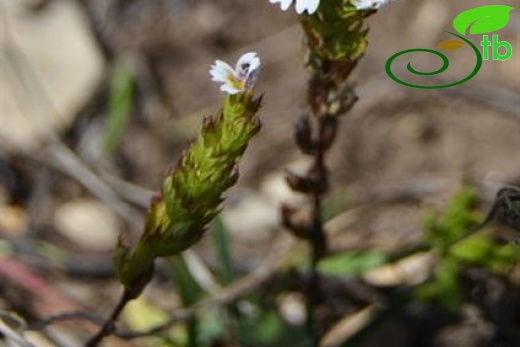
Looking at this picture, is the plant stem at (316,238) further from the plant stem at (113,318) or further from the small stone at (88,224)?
the small stone at (88,224)

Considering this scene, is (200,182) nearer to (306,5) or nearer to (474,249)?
(306,5)

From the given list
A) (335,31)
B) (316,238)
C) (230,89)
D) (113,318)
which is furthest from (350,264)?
(230,89)

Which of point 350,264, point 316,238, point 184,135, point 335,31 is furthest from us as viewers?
point 184,135

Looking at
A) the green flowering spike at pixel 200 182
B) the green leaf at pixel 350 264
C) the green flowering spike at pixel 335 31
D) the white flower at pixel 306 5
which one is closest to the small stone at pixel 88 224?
the green leaf at pixel 350 264

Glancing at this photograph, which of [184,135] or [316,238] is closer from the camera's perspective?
[316,238]

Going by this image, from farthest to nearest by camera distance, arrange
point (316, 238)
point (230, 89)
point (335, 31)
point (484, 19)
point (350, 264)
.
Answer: point (484, 19) < point (350, 264) < point (316, 238) < point (335, 31) < point (230, 89)

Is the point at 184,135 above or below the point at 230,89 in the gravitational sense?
below

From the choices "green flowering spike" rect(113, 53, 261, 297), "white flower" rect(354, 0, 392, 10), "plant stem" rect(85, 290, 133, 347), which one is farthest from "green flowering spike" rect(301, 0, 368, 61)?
"plant stem" rect(85, 290, 133, 347)

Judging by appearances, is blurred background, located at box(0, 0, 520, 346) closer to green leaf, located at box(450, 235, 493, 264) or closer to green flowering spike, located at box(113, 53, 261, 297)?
green leaf, located at box(450, 235, 493, 264)
